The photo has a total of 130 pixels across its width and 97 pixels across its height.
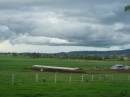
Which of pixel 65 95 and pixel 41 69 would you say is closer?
pixel 65 95

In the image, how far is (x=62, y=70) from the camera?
3947 inches

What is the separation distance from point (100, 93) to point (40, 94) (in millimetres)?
5972

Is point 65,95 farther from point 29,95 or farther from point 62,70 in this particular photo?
point 62,70

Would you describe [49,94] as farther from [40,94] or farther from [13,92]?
[13,92]

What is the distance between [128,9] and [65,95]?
9.33 metres

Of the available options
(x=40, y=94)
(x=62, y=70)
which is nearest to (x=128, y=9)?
(x=40, y=94)

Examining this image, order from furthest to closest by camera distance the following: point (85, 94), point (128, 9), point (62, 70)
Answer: point (62, 70)
point (85, 94)
point (128, 9)

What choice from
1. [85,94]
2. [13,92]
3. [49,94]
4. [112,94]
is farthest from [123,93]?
[13,92]

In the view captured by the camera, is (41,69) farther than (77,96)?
Yes

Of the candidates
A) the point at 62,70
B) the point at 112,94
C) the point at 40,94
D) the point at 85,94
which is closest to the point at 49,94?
the point at 40,94

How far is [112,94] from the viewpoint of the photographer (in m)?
42.1

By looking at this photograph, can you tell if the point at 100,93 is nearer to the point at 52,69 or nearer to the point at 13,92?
the point at 13,92

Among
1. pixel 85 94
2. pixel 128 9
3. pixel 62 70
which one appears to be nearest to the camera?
pixel 128 9

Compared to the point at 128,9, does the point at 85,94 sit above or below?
below
